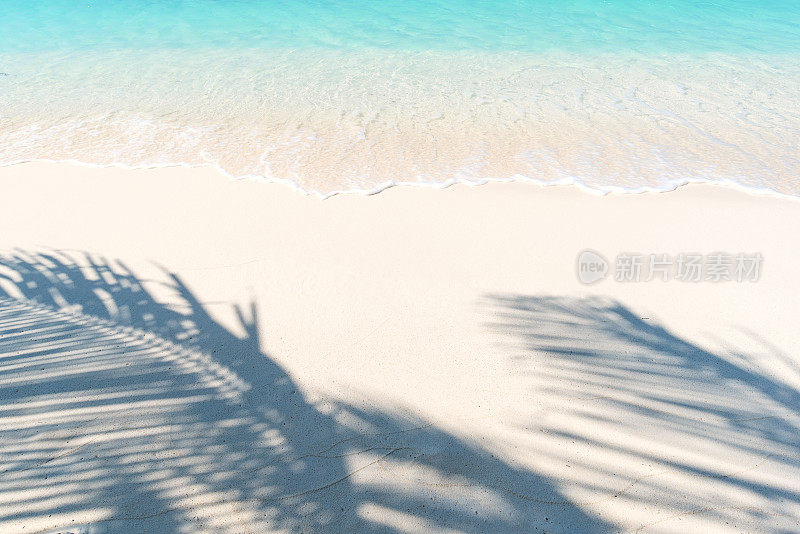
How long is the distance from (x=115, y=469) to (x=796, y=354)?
508cm

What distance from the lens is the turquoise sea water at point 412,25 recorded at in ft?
44.7

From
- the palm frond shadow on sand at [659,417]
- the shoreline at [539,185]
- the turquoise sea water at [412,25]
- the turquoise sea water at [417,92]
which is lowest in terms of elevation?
the palm frond shadow on sand at [659,417]

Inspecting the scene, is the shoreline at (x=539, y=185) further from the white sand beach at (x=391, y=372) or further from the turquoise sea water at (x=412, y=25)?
the turquoise sea water at (x=412, y=25)

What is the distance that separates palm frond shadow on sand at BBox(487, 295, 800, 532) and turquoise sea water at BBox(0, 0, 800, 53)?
11.2 meters

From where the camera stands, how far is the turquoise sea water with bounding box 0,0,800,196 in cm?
727

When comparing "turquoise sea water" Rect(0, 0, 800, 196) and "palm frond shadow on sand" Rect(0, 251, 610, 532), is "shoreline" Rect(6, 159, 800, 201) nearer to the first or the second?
"turquoise sea water" Rect(0, 0, 800, 196)

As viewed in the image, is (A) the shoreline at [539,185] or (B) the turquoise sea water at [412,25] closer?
(A) the shoreline at [539,185]

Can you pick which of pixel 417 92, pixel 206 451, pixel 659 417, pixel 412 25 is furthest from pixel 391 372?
pixel 412 25

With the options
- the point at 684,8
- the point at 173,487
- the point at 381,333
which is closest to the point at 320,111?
the point at 381,333

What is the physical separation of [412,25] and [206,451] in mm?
15058

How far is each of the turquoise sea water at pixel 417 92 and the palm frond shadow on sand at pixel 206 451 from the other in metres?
3.26

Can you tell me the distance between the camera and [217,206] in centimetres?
596

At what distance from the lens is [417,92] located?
33.6ft

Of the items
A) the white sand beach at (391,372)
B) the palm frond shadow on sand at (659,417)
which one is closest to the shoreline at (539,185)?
the white sand beach at (391,372)
